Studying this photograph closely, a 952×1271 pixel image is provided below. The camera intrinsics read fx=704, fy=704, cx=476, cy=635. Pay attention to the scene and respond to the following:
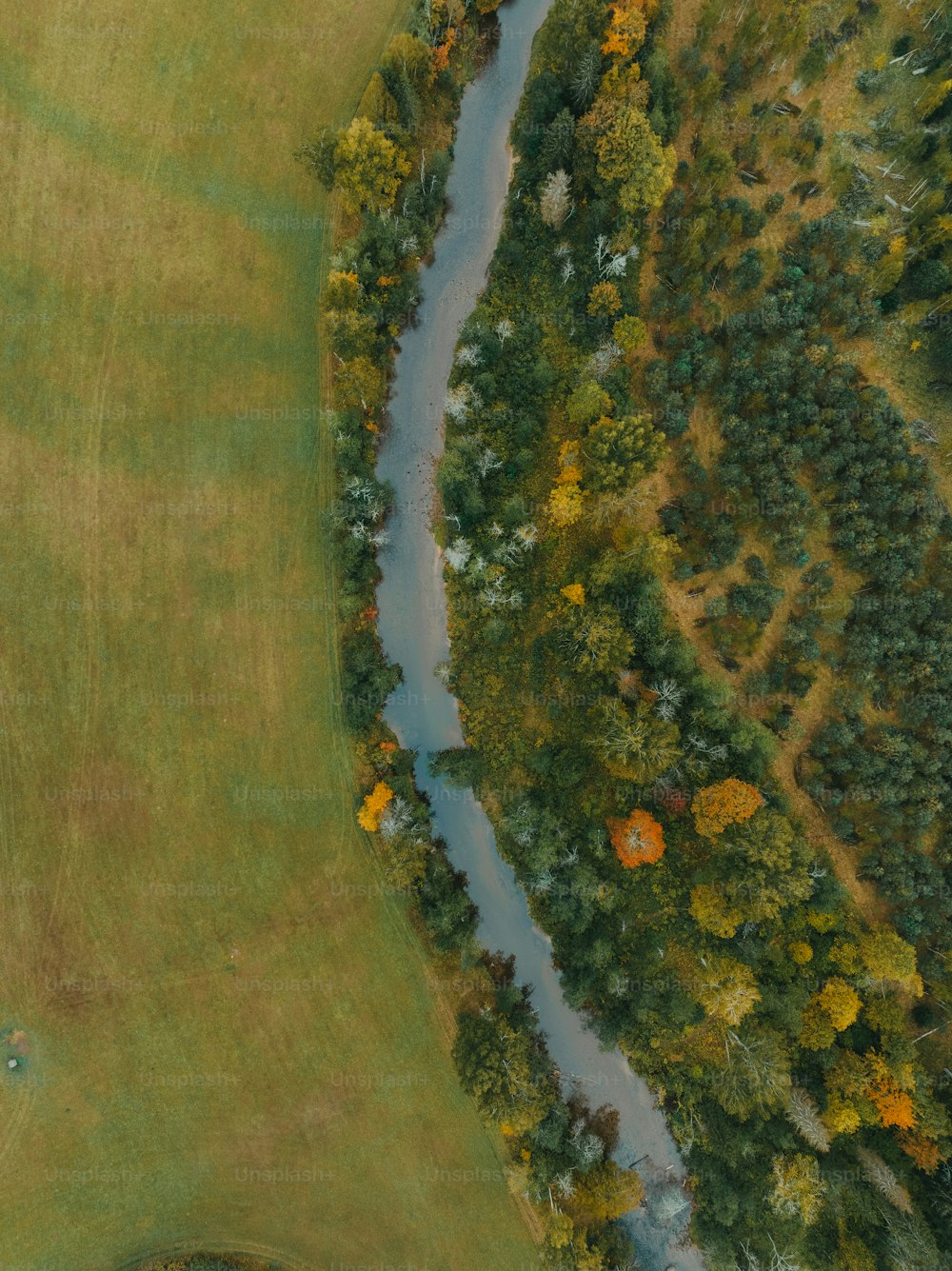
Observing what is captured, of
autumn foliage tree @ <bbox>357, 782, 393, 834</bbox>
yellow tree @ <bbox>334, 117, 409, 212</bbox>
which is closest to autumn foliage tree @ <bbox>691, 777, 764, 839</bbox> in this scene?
autumn foliage tree @ <bbox>357, 782, 393, 834</bbox>

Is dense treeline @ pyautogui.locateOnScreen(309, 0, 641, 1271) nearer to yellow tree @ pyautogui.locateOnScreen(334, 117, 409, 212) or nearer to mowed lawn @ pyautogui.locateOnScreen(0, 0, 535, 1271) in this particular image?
yellow tree @ pyautogui.locateOnScreen(334, 117, 409, 212)

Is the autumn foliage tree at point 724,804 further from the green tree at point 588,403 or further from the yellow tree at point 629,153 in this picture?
the yellow tree at point 629,153

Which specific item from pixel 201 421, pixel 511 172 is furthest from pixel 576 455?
pixel 201 421

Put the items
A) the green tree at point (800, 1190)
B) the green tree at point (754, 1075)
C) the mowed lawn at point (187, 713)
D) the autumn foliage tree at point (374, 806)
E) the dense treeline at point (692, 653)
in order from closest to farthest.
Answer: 1. the green tree at point (800, 1190)
2. the green tree at point (754, 1075)
3. the dense treeline at point (692, 653)
4. the autumn foliage tree at point (374, 806)
5. the mowed lawn at point (187, 713)

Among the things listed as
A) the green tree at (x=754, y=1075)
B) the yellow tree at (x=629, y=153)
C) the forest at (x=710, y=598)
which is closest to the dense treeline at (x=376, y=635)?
the forest at (x=710, y=598)

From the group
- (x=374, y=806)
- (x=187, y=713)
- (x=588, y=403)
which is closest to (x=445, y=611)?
(x=374, y=806)

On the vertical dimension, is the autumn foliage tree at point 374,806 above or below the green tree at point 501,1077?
above
